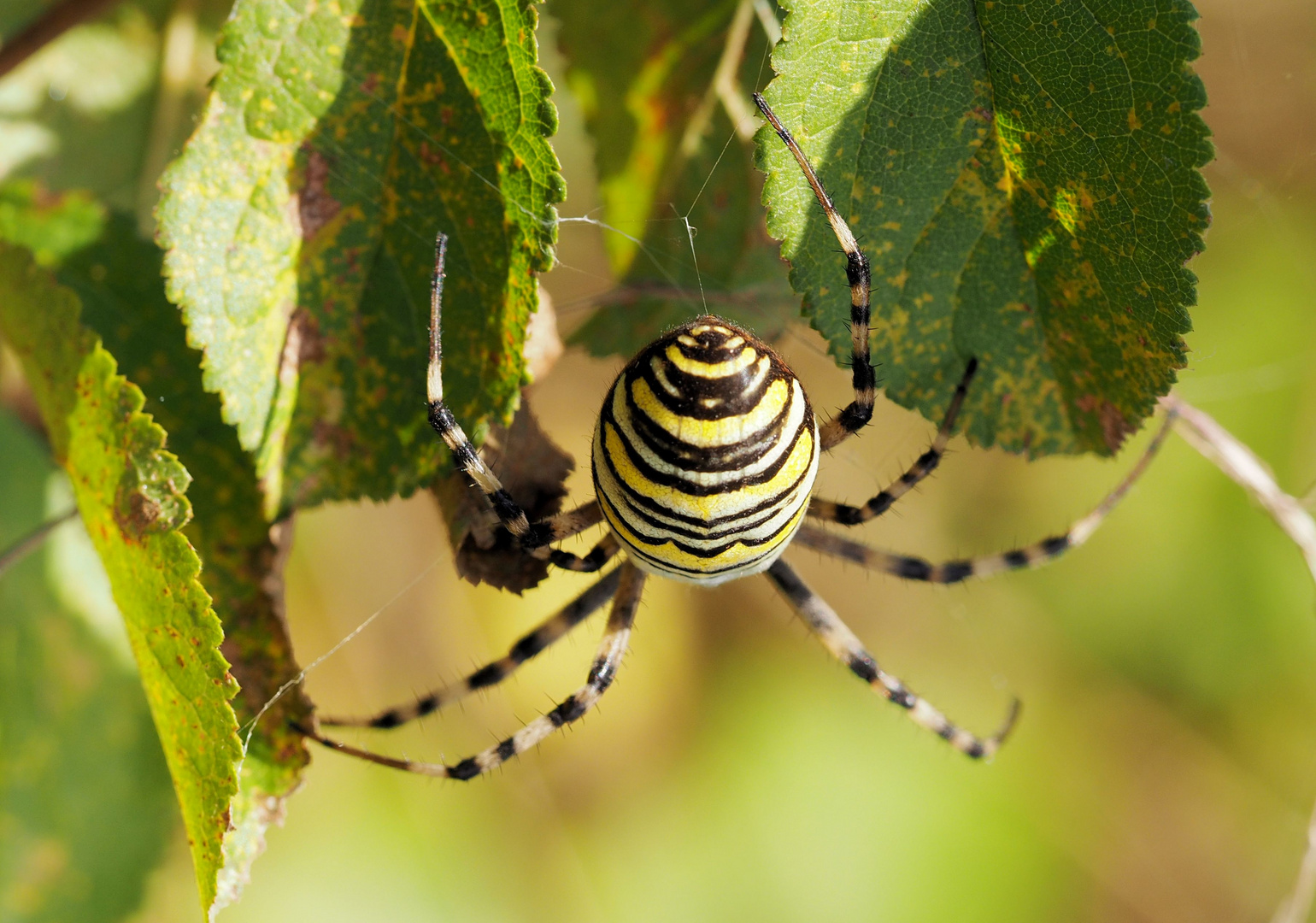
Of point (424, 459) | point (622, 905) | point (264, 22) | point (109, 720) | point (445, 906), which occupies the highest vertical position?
point (264, 22)

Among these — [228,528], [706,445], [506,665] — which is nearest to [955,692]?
[506,665]

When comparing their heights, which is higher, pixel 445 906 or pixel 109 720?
pixel 109 720

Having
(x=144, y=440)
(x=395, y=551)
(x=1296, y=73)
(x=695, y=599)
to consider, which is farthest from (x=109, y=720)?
(x=1296, y=73)

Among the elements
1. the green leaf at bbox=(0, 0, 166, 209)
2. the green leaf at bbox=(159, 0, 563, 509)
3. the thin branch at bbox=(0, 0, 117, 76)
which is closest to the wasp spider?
the green leaf at bbox=(159, 0, 563, 509)

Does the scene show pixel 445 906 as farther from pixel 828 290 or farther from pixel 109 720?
pixel 828 290

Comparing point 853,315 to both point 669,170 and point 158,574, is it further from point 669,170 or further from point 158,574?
point 158,574
